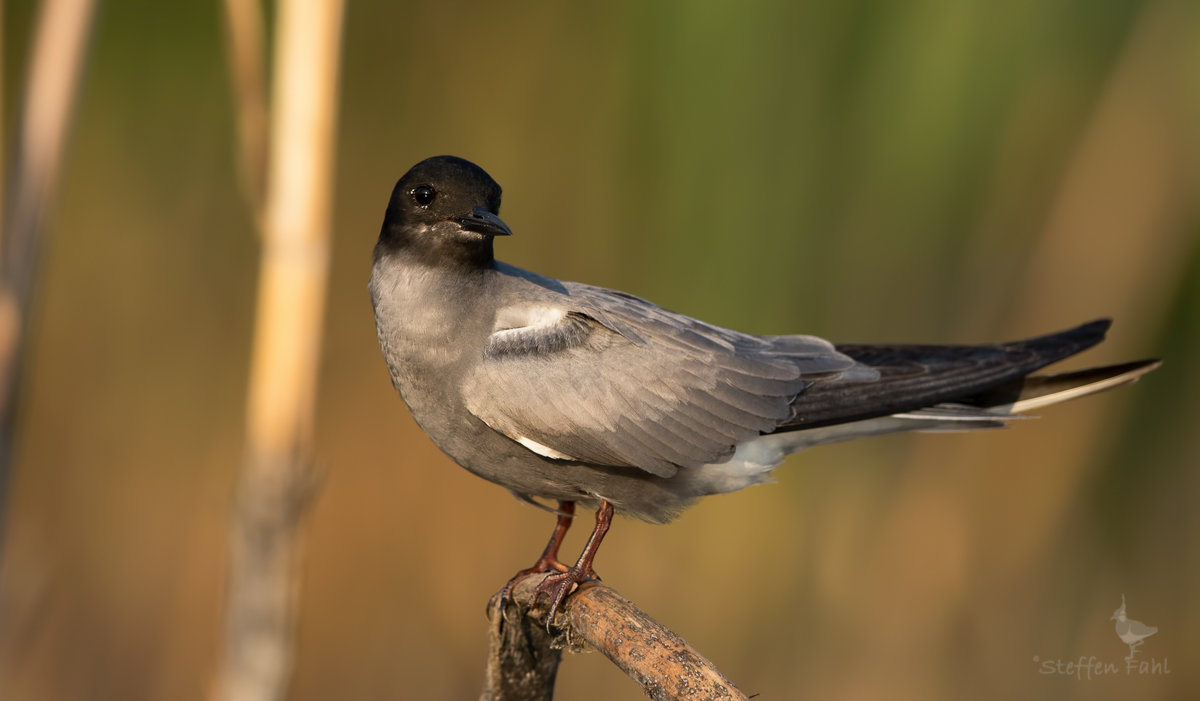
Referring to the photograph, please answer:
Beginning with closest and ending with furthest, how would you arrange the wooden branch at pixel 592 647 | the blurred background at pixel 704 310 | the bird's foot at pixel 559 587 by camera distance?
the wooden branch at pixel 592 647, the bird's foot at pixel 559 587, the blurred background at pixel 704 310

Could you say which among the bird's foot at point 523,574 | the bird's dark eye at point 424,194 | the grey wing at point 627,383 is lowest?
the bird's foot at point 523,574

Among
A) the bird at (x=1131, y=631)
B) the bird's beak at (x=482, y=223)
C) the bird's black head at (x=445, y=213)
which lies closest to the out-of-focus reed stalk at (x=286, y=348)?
the bird's black head at (x=445, y=213)

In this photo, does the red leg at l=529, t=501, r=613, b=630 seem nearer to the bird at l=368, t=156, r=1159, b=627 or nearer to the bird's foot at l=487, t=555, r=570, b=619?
the bird at l=368, t=156, r=1159, b=627

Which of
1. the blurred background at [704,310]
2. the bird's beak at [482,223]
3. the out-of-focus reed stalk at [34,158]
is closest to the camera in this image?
the bird's beak at [482,223]

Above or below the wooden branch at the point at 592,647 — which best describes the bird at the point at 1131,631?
below

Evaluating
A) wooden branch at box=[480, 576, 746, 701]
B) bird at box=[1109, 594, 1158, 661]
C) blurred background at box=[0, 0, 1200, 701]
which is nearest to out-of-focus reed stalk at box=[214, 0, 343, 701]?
wooden branch at box=[480, 576, 746, 701]

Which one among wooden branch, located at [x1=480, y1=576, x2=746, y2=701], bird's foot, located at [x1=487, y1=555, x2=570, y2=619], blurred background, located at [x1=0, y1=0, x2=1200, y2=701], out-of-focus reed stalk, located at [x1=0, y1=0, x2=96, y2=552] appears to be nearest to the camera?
wooden branch, located at [x1=480, y1=576, x2=746, y2=701]

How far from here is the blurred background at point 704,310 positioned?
3941 millimetres

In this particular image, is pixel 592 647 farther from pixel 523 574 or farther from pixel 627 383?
pixel 627 383

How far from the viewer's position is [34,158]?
8.70 feet

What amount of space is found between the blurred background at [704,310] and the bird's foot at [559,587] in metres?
1.66

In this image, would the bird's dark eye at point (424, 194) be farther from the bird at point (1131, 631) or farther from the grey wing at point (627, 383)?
the bird at point (1131, 631)

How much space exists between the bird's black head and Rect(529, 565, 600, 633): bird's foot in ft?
2.54

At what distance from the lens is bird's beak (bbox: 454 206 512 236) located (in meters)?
2.37
